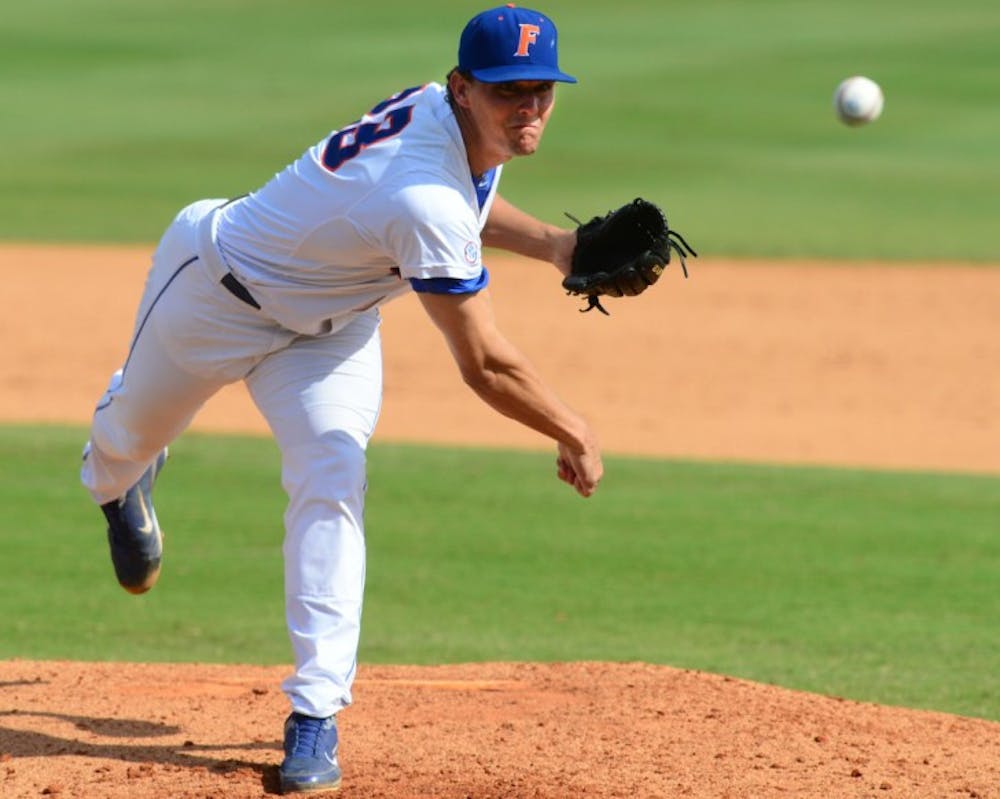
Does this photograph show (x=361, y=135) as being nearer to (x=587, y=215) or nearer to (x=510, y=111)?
(x=510, y=111)

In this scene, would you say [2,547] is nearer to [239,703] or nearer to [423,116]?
[239,703]

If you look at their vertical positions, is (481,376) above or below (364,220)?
below

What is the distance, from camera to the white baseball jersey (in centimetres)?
450

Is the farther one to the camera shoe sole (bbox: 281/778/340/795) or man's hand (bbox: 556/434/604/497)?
man's hand (bbox: 556/434/604/497)

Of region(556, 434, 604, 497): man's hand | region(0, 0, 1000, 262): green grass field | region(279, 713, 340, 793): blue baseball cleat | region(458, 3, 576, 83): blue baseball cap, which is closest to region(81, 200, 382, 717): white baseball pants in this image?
region(279, 713, 340, 793): blue baseball cleat

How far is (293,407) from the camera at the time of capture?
4.85 metres

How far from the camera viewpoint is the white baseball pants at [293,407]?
4.73m

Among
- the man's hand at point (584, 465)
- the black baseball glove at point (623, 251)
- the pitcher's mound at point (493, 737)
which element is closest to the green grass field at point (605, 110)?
the pitcher's mound at point (493, 737)

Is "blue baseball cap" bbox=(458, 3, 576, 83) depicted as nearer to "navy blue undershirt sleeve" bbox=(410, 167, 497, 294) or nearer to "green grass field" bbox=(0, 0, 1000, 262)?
"navy blue undershirt sleeve" bbox=(410, 167, 497, 294)

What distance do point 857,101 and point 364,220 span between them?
11.5 m

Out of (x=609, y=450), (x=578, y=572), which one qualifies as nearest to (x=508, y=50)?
(x=578, y=572)

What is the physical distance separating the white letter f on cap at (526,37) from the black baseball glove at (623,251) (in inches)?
30.1

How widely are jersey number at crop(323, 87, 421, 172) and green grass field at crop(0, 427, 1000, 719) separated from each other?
2.64 m

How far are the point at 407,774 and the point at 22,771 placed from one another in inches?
40.5
